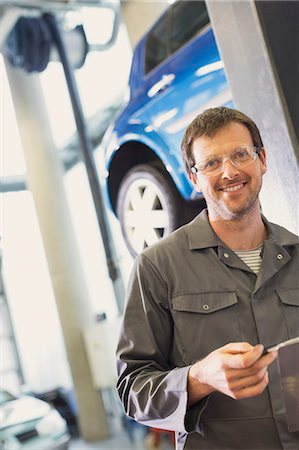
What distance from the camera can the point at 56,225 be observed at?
764 cm

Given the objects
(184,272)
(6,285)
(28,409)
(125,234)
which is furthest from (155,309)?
(6,285)

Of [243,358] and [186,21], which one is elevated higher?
[186,21]

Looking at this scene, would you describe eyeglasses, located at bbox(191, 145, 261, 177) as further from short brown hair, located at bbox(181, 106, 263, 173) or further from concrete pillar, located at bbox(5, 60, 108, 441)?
concrete pillar, located at bbox(5, 60, 108, 441)

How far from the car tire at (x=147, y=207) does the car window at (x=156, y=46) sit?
1.47 feet

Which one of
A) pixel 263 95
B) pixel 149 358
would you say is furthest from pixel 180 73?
pixel 149 358

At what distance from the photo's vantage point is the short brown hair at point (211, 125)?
1440 millimetres

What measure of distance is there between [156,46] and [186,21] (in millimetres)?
262

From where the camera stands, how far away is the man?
4.62 ft

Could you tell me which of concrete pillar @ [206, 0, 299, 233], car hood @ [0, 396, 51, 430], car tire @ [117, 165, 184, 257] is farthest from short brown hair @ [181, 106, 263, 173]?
car hood @ [0, 396, 51, 430]

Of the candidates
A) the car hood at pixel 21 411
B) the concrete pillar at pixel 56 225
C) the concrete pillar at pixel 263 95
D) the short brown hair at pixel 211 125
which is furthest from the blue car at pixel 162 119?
the concrete pillar at pixel 56 225

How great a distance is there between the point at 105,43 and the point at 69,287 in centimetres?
354

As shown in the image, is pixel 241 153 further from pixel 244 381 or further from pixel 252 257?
pixel 244 381

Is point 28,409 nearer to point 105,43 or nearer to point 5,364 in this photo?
point 105,43

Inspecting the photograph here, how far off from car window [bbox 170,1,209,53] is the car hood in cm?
303
